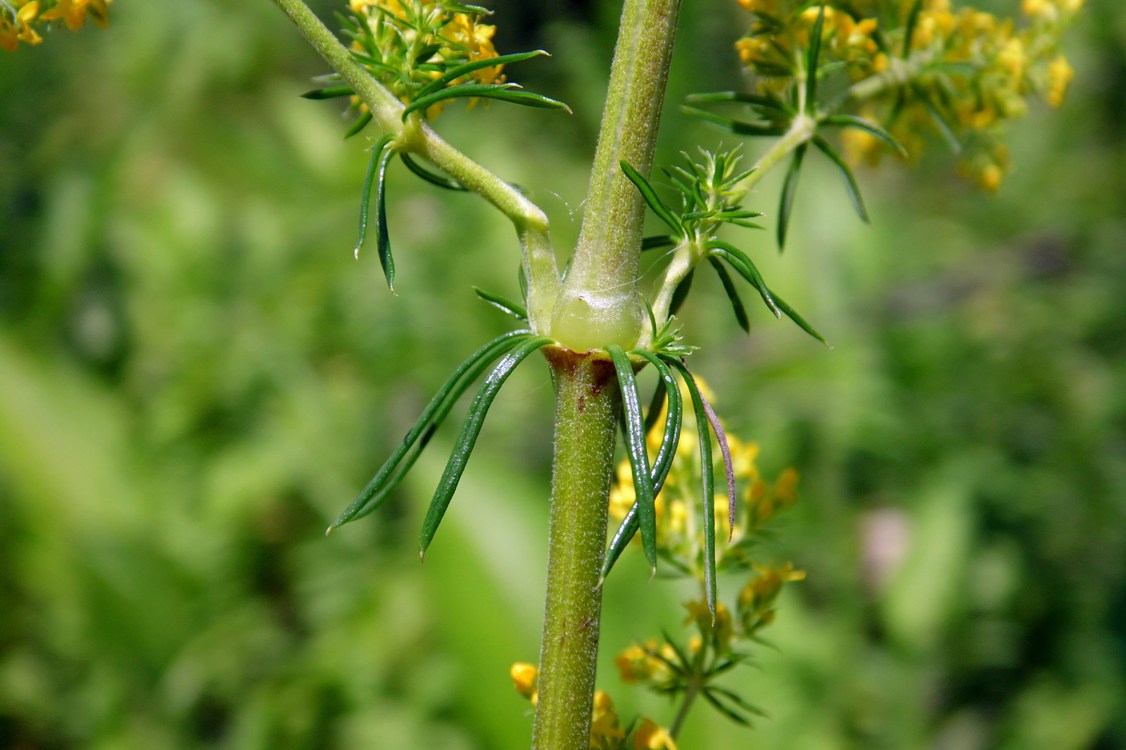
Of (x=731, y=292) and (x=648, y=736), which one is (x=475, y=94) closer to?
(x=731, y=292)

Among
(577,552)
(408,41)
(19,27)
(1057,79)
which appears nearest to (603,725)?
(577,552)

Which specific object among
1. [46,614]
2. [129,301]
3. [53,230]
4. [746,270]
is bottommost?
[46,614]

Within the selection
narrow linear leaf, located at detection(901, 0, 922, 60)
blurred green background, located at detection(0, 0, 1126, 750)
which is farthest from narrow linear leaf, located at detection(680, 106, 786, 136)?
blurred green background, located at detection(0, 0, 1126, 750)

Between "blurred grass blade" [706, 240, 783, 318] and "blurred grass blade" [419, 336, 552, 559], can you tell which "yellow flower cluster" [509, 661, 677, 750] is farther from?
"blurred grass blade" [706, 240, 783, 318]

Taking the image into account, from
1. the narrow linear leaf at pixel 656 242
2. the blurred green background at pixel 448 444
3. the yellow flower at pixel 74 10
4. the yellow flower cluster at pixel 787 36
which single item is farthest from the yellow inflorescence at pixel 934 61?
the blurred green background at pixel 448 444

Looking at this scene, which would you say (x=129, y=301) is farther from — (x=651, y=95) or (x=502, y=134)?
(x=651, y=95)

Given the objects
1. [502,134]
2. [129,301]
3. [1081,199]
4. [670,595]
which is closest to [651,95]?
[670,595]

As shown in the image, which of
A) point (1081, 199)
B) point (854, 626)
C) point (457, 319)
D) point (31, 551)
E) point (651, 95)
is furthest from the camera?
point (1081, 199)
